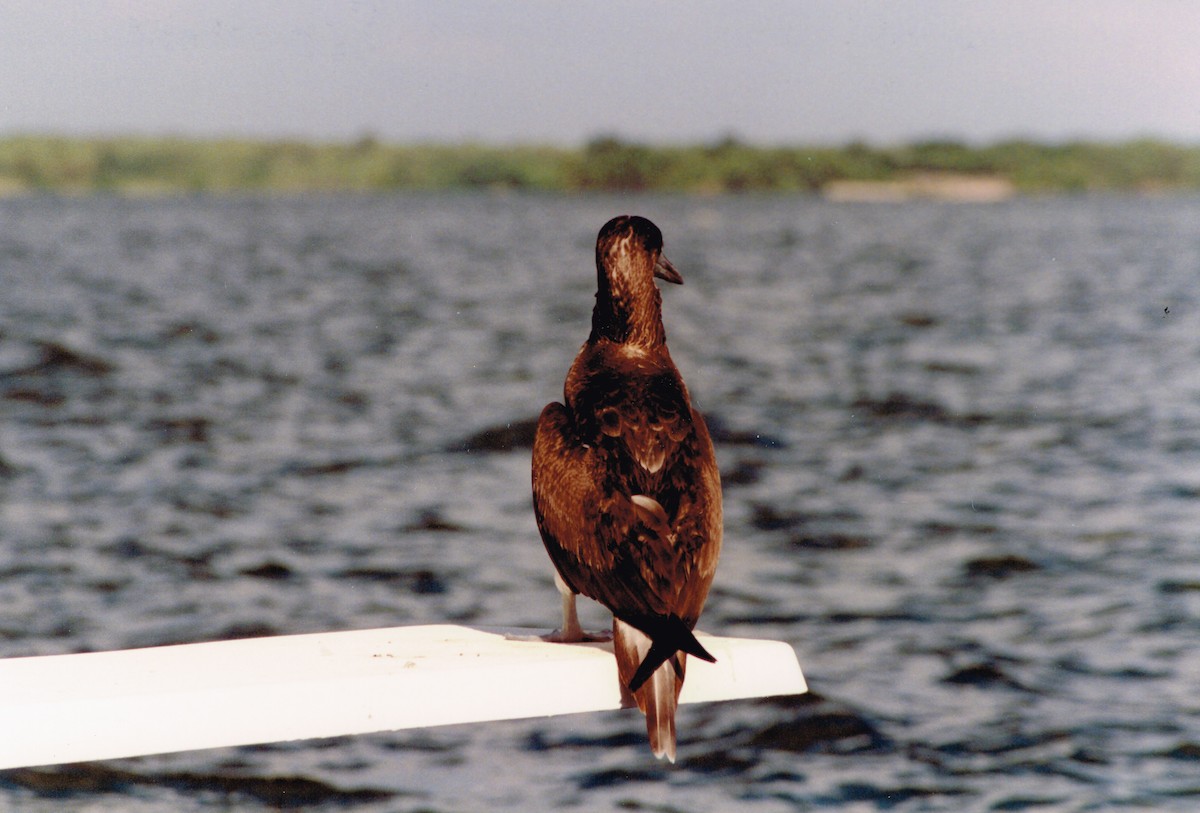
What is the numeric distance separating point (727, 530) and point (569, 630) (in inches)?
449

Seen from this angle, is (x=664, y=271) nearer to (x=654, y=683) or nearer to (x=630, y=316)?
(x=630, y=316)

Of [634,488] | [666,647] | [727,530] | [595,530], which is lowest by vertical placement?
[727,530]

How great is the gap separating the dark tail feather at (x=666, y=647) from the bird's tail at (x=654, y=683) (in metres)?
0.02

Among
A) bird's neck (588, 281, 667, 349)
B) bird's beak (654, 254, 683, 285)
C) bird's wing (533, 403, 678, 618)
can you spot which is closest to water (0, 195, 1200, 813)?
bird's wing (533, 403, 678, 618)

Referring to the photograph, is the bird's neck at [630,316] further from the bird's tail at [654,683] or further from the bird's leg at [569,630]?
the bird's tail at [654,683]

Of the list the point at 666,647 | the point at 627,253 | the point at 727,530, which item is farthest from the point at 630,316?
the point at 727,530

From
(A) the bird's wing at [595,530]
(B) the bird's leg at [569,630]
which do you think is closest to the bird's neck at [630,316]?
(A) the bird's wing at [595,530]

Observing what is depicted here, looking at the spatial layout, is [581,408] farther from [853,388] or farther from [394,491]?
[853,388]

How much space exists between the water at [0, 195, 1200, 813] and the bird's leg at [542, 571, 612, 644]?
10.4ft

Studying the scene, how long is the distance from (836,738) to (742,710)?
104cm

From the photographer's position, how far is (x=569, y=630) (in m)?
6.23

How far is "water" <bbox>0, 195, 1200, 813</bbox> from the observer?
9.80 m

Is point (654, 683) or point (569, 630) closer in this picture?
point (654, 683)

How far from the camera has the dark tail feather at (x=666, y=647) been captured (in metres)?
5.29
